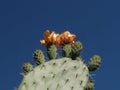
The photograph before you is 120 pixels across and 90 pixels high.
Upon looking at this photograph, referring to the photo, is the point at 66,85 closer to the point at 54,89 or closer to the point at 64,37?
the point at 54,89

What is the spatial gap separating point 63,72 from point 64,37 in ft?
1.71

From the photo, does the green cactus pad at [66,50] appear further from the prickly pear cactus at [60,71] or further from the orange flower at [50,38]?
the orange flower at [50,38]

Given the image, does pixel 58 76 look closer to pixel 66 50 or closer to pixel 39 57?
pixel 39 57

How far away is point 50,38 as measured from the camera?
6.03 m

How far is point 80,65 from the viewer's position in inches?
224

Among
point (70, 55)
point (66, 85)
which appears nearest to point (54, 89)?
point (66, 85)

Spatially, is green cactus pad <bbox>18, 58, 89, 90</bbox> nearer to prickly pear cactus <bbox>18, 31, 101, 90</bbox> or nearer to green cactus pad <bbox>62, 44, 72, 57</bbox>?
prickly pear cactus <bbox>18, 31, 101, 90</bbox>

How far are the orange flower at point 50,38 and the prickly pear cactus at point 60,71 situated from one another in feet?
0.36

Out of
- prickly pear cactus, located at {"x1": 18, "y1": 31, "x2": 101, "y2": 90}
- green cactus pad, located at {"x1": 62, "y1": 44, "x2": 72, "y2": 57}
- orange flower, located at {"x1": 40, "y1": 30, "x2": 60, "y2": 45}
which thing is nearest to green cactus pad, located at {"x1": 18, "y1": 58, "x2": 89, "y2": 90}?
prickly pear cactus, located at {"x1": 18, "y1": 31, "x2": 101, "y2": 90}

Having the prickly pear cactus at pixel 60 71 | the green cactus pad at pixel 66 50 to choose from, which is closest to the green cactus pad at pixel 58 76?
the prickly pear cactus at pixel 60 71

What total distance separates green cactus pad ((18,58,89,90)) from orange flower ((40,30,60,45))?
1.12 ft

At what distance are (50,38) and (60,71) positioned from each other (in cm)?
48

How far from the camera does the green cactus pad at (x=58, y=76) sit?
5.53 m

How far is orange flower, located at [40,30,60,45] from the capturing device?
602 cm
